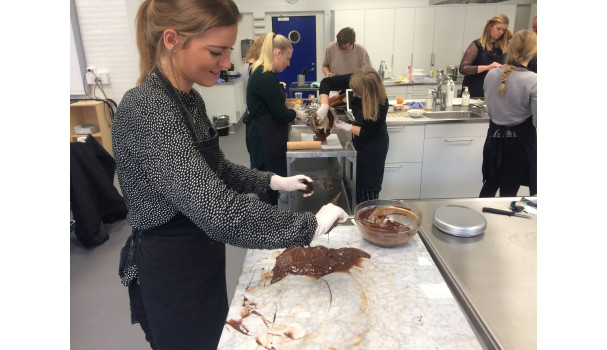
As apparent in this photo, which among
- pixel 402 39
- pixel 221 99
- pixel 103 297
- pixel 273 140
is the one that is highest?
pixel 402 39

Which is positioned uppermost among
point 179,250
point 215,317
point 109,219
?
point 179,250

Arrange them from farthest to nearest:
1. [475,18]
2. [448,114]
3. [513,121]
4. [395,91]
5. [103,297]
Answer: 1. [475,18]
2. [395,91]
3. [448,114]
4. [513,121]
5. [103,297]

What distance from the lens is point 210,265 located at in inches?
51.8

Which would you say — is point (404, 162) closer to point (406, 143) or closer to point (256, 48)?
point (406, 143)

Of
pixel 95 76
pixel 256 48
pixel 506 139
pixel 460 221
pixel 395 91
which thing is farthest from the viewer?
pixel 395 91

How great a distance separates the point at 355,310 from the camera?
104 cm

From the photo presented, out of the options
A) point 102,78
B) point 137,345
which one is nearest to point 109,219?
point 137,345

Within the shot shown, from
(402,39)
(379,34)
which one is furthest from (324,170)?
(402,39)

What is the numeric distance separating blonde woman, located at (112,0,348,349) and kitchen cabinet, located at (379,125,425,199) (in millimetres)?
2304

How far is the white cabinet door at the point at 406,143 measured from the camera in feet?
11.0

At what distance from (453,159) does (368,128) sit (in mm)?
1110

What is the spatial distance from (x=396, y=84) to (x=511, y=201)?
4738mm

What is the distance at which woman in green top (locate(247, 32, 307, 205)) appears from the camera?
3.02 metres

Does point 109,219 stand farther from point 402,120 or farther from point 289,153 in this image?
point 402,120
